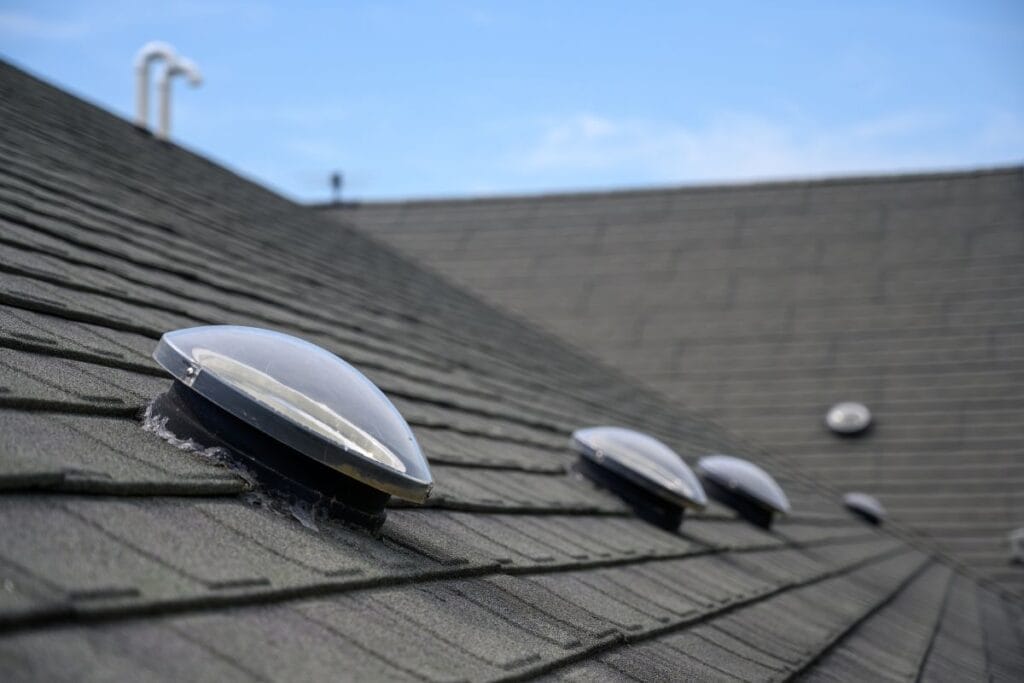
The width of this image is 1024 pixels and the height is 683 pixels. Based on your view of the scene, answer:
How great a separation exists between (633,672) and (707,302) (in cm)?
1211

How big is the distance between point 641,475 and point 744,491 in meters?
1.72

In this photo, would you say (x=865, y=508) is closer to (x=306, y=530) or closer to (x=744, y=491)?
(x=744, y=491)

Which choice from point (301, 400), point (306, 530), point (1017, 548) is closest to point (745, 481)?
point (301, 400)

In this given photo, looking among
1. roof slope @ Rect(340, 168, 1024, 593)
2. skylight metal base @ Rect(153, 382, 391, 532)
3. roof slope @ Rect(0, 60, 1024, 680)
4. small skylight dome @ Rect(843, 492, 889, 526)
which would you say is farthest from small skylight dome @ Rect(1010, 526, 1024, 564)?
skylight metal base @ Rect(153, 382, 391, 532)

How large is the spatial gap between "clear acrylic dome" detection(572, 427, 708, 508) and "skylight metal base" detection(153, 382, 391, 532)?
7.51 feet

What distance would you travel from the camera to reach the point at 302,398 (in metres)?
2.29

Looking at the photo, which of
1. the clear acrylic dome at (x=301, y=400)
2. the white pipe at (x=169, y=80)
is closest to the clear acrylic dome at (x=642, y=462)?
the clear acrylic dome at (x=301, y=400)

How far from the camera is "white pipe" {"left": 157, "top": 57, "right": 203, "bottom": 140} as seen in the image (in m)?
8.60

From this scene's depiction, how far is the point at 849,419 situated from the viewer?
1223cm

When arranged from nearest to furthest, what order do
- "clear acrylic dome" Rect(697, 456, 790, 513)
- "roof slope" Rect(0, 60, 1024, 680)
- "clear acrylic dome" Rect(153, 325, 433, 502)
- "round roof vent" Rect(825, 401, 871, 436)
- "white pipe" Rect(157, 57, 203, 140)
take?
"roof slope" Rect(0, 60, 1024, 680)
"clear acrylic dome" Rect(153, 325, 433, 502)
"clear acrylic dome" Rect(697, 456, 790, 513)
"white pipe" Rect(157, 57, 203, 140)
"round roof vent" Rect(825, 401, 871, 436)

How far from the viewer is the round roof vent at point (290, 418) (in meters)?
2.25

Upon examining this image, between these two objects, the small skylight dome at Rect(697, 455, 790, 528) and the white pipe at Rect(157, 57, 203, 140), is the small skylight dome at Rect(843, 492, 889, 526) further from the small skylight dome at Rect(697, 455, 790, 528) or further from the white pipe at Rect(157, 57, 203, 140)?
the white pipe at Rect(157, 57, 203, 140)

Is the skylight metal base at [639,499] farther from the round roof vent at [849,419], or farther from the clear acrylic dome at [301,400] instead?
the round roof vent at [849,419]

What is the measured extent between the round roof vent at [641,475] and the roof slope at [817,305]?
21.0 ft
